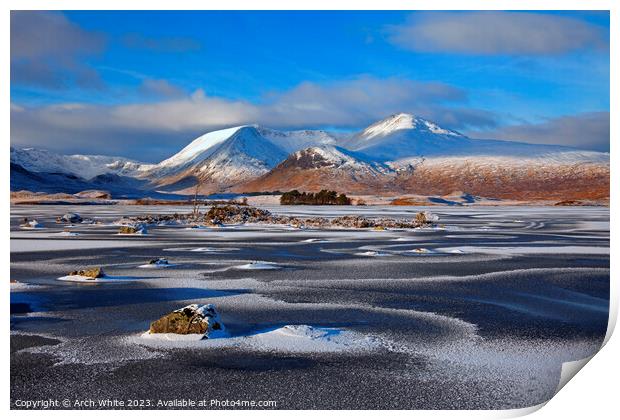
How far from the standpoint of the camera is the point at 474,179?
527 ft

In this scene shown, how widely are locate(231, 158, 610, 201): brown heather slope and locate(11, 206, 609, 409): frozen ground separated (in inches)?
4829

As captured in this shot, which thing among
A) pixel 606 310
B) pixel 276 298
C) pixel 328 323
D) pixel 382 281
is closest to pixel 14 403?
pixel 328 323

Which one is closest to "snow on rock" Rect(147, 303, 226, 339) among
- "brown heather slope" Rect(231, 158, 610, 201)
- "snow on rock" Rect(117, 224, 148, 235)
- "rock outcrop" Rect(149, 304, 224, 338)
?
"rock outcrop" Rect(149, 304, 224, 338)

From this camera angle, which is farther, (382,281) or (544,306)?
(382,281)

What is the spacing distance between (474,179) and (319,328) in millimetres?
158459

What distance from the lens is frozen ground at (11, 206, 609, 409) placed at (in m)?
6.23

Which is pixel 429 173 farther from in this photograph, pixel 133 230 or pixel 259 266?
pixel 259 266

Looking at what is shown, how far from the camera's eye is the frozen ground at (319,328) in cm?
623

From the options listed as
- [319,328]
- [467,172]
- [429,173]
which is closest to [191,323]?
[319,328]

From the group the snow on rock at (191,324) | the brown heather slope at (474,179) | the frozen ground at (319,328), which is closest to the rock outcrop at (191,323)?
the snow on rock at (191,324)

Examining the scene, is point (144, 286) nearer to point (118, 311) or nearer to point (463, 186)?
point (118, 311)

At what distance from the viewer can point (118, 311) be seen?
918 centimetres

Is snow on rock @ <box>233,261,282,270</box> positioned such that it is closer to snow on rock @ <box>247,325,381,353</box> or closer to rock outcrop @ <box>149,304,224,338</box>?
snow on rock @ <box>247,325,381,353</box>

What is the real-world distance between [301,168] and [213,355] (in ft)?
625
